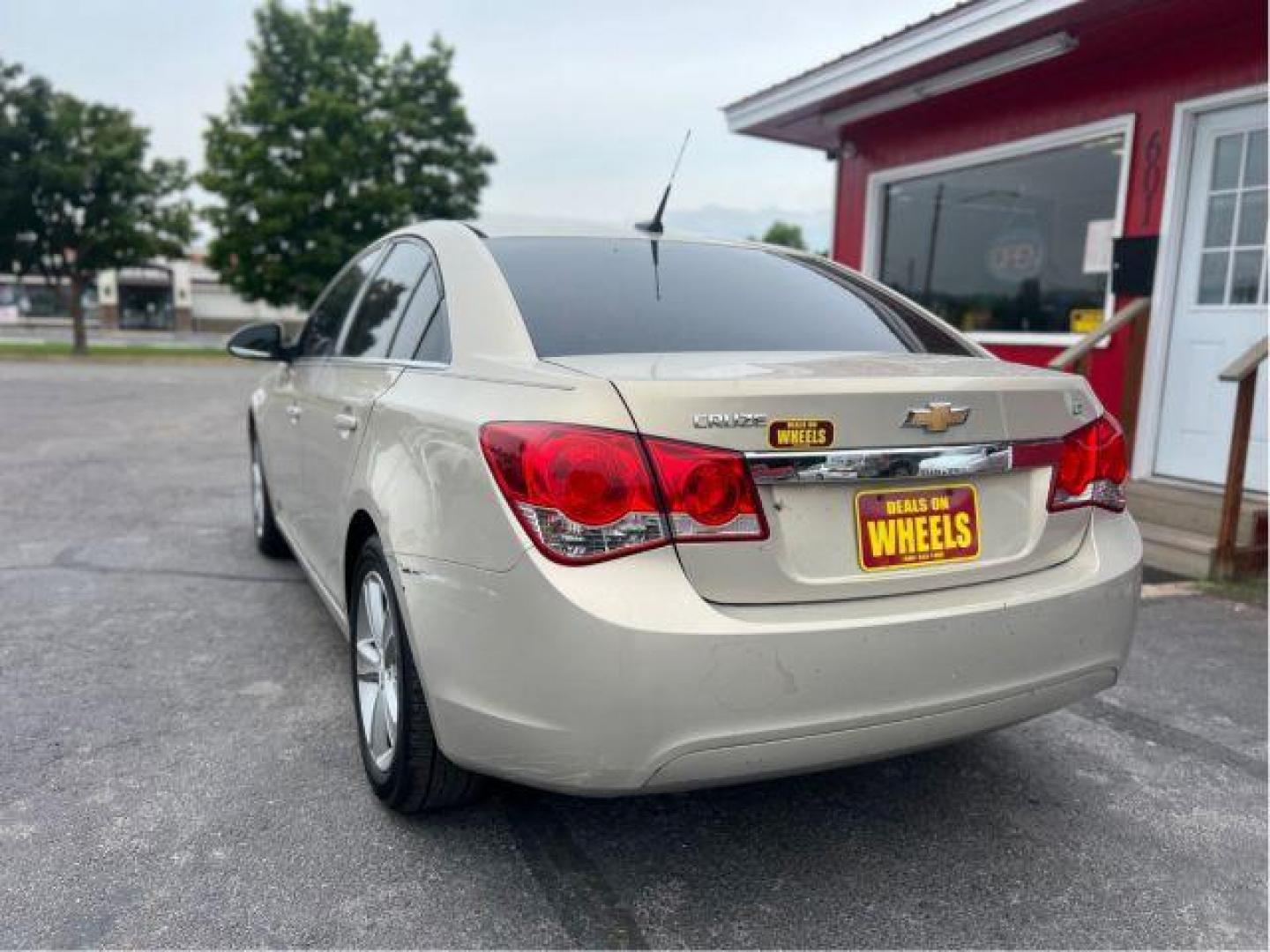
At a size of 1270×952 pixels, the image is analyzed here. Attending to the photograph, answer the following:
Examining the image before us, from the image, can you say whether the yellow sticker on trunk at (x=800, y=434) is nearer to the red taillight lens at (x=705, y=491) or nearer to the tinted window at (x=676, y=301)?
the red taillight lens at (x=705, y=491)

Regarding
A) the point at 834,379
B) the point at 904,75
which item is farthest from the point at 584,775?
the point at 904,75

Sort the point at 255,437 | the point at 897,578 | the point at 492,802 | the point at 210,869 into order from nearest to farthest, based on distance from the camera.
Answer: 1. the point at 897,578
2. the point at 210,869
3. the point at 492,802
4. the point at 255,437

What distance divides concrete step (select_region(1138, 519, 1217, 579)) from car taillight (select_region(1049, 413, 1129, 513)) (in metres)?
2.94

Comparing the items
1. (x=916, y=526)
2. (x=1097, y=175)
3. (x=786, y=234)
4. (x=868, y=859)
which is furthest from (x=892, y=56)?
(x=786, y=234)

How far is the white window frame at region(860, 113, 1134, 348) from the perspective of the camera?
6.45 m

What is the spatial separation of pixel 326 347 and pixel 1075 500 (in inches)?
108

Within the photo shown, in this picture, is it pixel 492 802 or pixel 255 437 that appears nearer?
pixel 492 802

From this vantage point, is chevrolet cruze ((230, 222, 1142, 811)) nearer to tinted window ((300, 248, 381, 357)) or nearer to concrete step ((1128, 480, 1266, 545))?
tinted window ((300, 248, 381, 357))

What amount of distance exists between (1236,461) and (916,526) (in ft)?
12.2

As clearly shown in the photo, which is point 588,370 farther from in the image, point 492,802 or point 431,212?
point 431,212

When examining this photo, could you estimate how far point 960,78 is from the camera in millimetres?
6875

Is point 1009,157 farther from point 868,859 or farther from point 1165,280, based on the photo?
point 868,859

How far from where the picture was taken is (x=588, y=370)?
207cm

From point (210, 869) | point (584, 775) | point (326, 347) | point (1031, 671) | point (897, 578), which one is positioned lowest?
point (210, 869)
